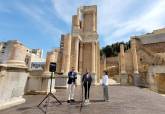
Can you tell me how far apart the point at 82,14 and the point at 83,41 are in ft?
17.6

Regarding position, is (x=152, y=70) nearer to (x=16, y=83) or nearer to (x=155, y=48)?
(x=16, y=83)

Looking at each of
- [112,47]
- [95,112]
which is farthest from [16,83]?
[112,47]

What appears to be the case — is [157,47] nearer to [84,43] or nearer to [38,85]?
[84,43]

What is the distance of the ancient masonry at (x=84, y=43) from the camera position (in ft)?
78.9

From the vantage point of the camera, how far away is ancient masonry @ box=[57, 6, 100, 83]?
24.1 meters

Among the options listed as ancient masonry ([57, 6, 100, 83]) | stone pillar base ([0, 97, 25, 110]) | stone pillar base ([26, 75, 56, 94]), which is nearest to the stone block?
stone pillar base ([0, 97, 25, 110])

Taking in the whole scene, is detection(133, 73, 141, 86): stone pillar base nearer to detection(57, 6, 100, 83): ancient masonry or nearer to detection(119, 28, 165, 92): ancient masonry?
detection(119, 28, 165, 92): ancient masonry

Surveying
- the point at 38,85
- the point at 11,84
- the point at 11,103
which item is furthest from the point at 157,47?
the point at 11,103

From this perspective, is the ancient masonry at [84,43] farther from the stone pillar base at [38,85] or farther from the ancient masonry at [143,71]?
the stone pillar base at [38,85]

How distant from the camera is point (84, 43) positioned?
2614cm

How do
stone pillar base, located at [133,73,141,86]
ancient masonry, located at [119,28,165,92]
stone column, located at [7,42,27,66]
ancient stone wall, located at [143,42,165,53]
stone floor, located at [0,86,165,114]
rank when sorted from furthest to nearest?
1. ancient stone wall, located at [143,42,165,53]
2. stone pillar base, located at [133,73,141,86]
3. ancient masonry, located at [119,28,165,92]
4. stone column, located at [7,42,27,66]
5. stone floor, located at [0,86,165,114]

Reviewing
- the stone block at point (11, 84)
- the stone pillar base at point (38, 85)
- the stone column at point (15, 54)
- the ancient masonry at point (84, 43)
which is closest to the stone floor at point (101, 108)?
the stone block at point (11, 84)

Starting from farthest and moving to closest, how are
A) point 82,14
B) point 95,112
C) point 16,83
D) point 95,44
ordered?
point 82,14, point 95,44, point 16,83, point 95,112

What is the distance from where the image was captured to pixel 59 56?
2698 cm
